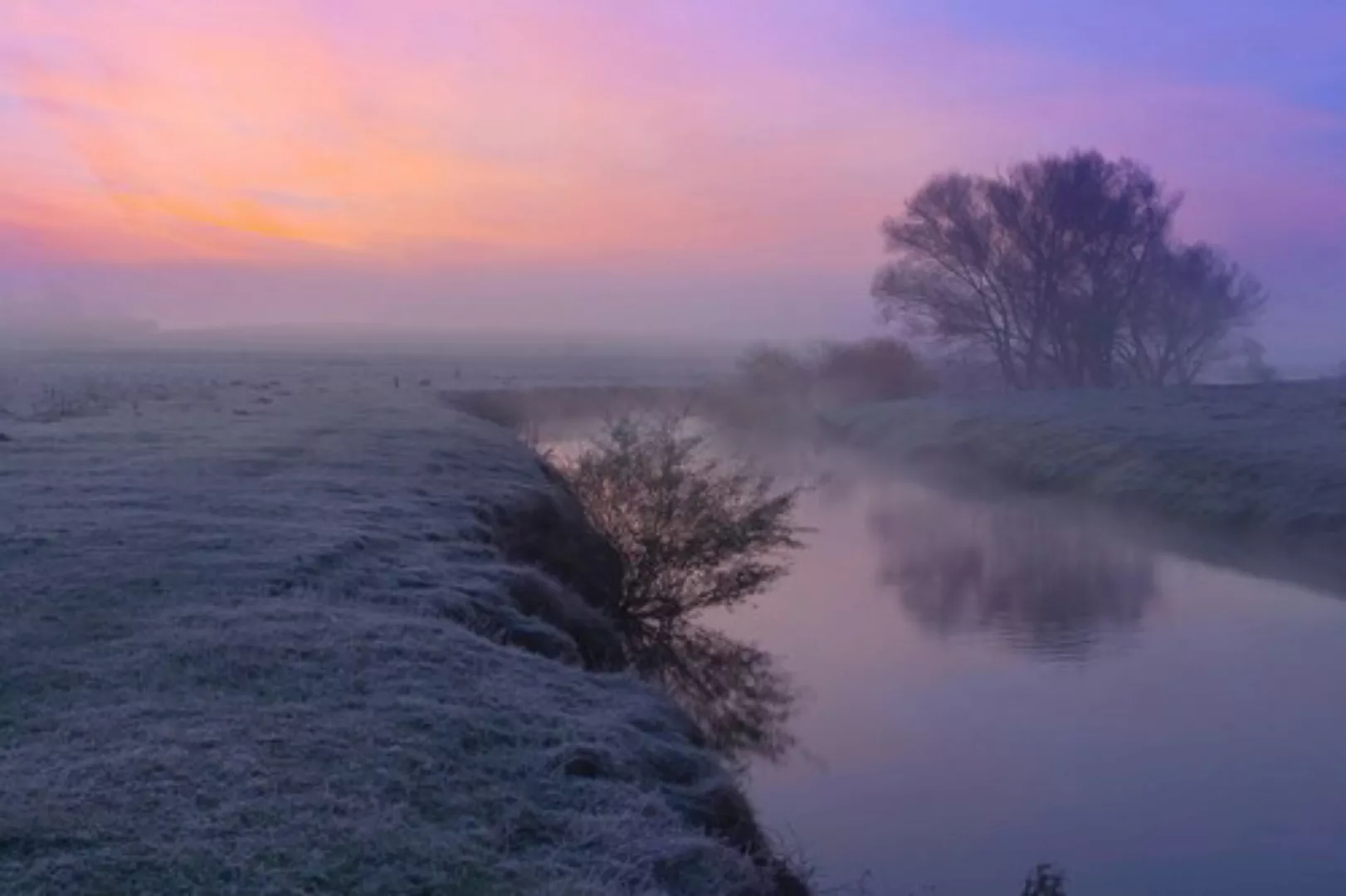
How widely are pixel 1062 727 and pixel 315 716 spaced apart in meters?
7.28

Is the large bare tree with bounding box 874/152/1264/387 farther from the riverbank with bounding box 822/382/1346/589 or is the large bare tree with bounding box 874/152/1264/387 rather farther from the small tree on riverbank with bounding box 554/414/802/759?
the small tree on riverbank with bounding box 554/414/802/759

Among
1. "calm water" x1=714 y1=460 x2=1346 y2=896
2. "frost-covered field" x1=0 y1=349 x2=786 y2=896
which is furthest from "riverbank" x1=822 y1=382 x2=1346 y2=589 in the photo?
"frost-covered field" x1=0 y1=349 x2=786 y2=896

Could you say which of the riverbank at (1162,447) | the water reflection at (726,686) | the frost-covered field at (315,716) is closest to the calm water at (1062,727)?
the water reflection at (726,686)

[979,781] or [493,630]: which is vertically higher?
[493,630]

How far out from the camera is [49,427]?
22062 millimetres

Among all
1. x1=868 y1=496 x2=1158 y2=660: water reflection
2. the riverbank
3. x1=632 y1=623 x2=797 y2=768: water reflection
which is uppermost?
the riverbank

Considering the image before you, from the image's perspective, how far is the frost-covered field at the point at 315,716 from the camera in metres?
5.44

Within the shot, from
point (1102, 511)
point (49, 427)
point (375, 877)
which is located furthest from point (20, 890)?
point (1102, 511)

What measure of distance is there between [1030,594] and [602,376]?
5847cm

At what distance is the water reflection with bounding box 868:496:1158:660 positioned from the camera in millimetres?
16453

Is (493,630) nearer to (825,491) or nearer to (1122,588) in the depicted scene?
(1122,588)

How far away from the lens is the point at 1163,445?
30500mm

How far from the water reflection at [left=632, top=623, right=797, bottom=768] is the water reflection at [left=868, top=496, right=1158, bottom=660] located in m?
2.76

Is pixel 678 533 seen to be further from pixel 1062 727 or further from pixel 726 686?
pixel 1062 727
